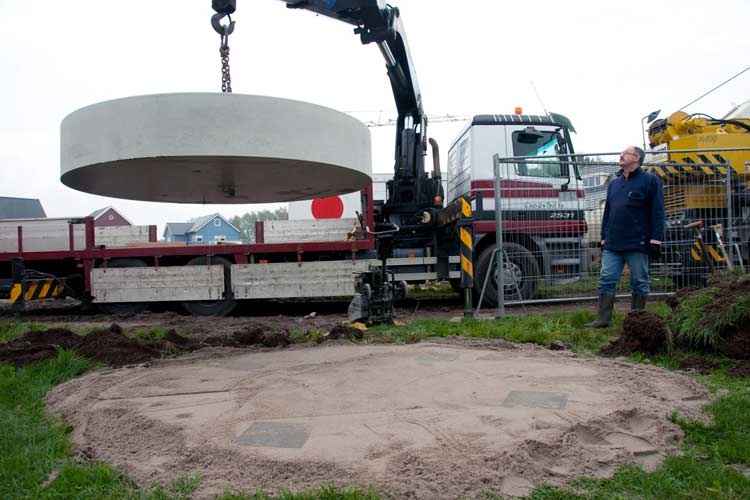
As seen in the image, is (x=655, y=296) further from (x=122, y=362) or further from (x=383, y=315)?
(x=122, y=362)

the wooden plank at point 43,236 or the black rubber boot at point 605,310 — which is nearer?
the black rubber boot at point 605,310

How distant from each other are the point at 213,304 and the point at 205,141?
6588 millimetres

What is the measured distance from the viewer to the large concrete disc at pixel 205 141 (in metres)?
3.34

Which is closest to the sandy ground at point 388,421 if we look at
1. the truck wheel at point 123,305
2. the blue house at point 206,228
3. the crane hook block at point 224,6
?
the crane hook block at point 224,6

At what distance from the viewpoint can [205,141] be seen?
3350mm

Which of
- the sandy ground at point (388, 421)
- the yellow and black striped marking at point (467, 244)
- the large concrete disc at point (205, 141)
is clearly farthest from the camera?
the yellow and black striped marking at point (467, 244)

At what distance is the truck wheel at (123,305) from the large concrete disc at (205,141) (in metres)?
5.54

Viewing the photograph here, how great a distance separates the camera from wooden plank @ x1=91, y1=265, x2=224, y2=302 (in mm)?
9234

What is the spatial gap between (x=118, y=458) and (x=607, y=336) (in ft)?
14.0

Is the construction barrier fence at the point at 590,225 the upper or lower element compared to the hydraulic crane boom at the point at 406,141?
lower

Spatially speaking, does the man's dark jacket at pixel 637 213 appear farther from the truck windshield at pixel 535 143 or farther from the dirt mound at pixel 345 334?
the truck windshield at pixel 535 143

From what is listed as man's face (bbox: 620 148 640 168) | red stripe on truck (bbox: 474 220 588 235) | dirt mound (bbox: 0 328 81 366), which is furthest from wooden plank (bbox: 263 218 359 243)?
man's face (bbox: 620 148 640 168)

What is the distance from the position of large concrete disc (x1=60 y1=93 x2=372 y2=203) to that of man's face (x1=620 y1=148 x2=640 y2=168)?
2801 millimetres

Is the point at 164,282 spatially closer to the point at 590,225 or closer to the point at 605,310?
the point at 590,225
